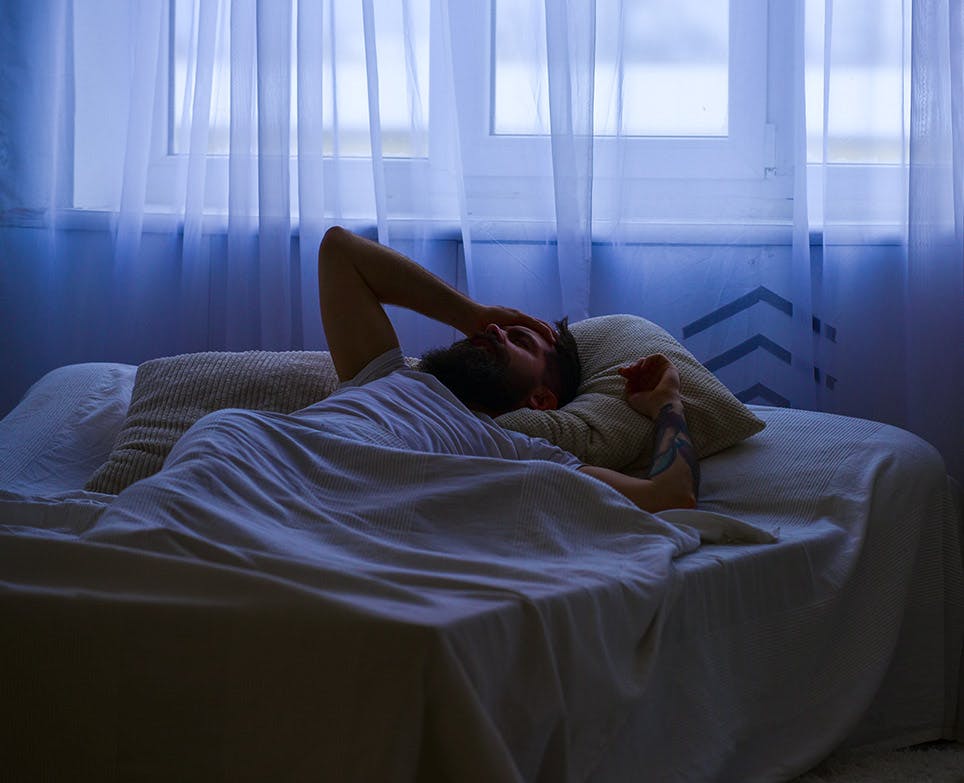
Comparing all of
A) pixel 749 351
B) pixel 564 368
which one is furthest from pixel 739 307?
pixel 564 368

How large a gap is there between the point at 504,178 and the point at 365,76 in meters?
0.41

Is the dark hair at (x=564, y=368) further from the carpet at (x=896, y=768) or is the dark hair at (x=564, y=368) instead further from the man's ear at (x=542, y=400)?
the carpet at (x=896, y=768)

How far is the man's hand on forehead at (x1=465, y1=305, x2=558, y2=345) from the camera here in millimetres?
2051

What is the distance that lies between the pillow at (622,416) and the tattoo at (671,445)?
47mm

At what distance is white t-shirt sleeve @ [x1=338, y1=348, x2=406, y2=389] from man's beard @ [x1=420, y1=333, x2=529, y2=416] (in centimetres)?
5

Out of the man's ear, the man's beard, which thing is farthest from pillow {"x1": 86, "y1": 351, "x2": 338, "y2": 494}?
the man's ear

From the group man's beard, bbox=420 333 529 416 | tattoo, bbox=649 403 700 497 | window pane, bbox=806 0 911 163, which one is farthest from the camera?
window pane, bbox=806 0 911 163

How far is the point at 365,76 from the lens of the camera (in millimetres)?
2711

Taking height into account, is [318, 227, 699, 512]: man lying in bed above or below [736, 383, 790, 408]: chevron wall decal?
above

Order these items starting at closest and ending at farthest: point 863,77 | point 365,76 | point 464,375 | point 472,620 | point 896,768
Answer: point 472,620 → point 896,768 → point 464,375 → point 863,77 → point 365,76

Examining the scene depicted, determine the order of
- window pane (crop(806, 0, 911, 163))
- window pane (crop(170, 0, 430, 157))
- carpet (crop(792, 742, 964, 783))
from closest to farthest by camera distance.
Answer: carpet (crop(792, 742, 964, 783)), window pane (crop(806, 0, 911, 163)), window pane (crop(170, 0, 430, 157))

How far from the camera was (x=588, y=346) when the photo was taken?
2104mm

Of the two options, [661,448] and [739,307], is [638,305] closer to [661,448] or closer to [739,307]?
[739,307]

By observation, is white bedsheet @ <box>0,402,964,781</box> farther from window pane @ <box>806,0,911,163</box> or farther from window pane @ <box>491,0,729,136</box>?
window pane @ <box>491,0,729,136</box>
